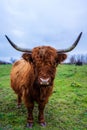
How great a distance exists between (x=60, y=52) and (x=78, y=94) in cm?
630

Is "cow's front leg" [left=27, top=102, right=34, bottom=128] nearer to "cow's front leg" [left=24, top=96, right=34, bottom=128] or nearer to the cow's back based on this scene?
"cow's front leg" [left=24, top=96, right=34, bottom=128]

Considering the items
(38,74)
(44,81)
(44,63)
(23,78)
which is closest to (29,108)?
(23,78)

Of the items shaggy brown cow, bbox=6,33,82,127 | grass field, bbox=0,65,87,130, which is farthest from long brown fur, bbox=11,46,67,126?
grass field, bbox=0,65,87,130

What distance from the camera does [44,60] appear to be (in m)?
9.36

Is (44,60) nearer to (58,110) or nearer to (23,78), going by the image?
(23,78)

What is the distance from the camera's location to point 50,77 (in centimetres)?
934

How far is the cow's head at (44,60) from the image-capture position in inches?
364

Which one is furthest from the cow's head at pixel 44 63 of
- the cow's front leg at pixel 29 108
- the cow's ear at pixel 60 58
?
the cow's front leg at pixel 29 108

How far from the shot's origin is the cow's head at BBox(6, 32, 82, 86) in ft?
30.4

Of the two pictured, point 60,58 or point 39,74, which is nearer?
point 39,74

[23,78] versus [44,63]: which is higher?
[44,63]

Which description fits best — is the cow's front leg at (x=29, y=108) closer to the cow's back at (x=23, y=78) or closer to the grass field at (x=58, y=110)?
the grass field at (x=58, y=110)

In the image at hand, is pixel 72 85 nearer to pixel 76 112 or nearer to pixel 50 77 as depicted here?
pixel 76 112

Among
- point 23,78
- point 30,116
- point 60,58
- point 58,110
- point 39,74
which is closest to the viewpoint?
point 39,74
